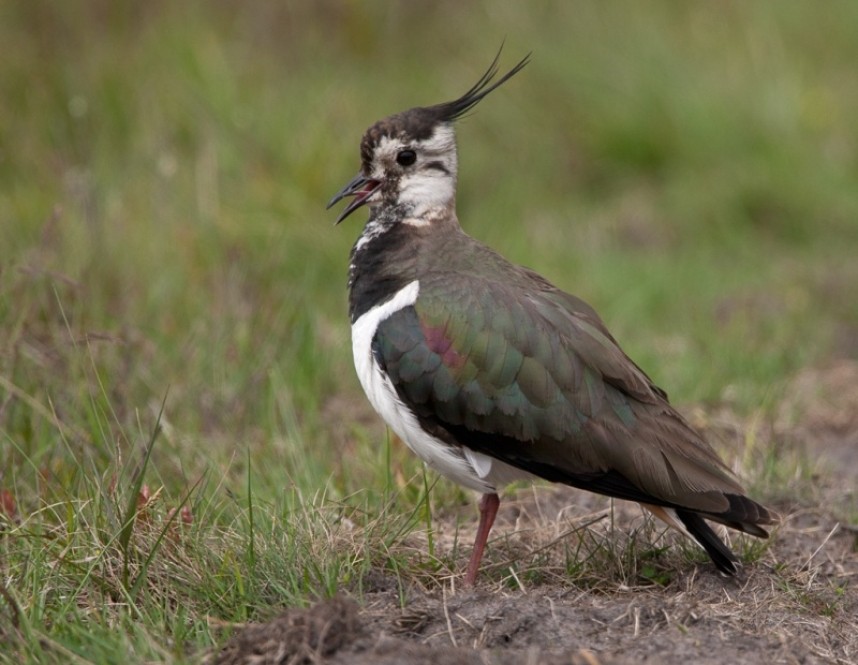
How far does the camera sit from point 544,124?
9.18 m

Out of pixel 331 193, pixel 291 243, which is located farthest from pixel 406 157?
pixel 331 193

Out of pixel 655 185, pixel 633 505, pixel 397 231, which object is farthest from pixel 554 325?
pixel 655 185

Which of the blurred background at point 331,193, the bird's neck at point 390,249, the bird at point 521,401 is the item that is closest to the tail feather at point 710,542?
the bird at point 521,401

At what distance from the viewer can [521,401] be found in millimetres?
3969

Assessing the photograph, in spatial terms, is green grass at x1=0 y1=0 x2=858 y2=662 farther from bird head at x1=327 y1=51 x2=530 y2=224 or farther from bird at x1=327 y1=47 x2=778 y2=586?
bird head at x1=327 y1=51 x2=530 y2=224

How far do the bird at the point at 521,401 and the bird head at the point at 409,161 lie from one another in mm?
355

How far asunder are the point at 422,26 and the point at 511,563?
676 centimetres

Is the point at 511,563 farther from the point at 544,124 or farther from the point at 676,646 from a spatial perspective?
the point at 544,124

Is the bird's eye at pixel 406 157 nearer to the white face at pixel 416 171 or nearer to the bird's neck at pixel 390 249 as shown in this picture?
the white face at pixel 416 171

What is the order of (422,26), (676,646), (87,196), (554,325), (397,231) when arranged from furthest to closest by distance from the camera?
(422,26) → (87,196) → (397,231) → (554,325) → (676,646)

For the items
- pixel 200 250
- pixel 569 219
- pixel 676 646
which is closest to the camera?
pixel 676 646

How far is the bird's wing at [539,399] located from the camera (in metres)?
3.95

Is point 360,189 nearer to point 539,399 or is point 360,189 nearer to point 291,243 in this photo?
point 539,399

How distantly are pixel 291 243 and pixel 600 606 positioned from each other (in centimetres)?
361
